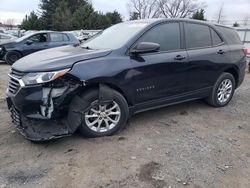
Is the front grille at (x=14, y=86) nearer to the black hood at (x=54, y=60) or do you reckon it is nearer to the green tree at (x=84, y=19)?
the black hood at (x=54, y=60)

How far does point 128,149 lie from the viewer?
3.78m

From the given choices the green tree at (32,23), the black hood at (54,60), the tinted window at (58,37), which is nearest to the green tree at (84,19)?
the green tree at (32,23)

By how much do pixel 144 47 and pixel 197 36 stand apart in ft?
4.79

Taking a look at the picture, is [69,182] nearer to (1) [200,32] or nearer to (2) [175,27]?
(2) [175,27]

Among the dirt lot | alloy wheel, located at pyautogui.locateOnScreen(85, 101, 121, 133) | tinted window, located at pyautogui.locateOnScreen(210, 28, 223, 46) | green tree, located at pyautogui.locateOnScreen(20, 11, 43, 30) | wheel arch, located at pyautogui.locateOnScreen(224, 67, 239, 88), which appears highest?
green tree, located at pyautogui.locateOnScreen(20, 11, 43, 30)

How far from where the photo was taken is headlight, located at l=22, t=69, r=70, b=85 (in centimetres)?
365

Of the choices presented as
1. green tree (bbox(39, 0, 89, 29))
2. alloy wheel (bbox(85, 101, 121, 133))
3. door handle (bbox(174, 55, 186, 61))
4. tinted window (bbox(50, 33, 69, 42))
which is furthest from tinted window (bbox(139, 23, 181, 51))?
green tree (bbox(39, 0, 89, 29))

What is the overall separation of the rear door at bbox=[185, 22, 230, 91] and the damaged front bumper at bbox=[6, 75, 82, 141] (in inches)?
85.8

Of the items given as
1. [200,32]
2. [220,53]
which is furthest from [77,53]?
[220,53]

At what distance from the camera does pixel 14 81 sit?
3.94 m

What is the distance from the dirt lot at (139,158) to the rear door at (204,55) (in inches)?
31.7

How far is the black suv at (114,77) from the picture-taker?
3.70 metres

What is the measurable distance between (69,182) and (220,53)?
12.4ft

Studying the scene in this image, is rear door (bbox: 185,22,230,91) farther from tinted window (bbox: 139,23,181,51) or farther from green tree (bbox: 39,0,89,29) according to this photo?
green tree (bbox: 39,0,89,29)
